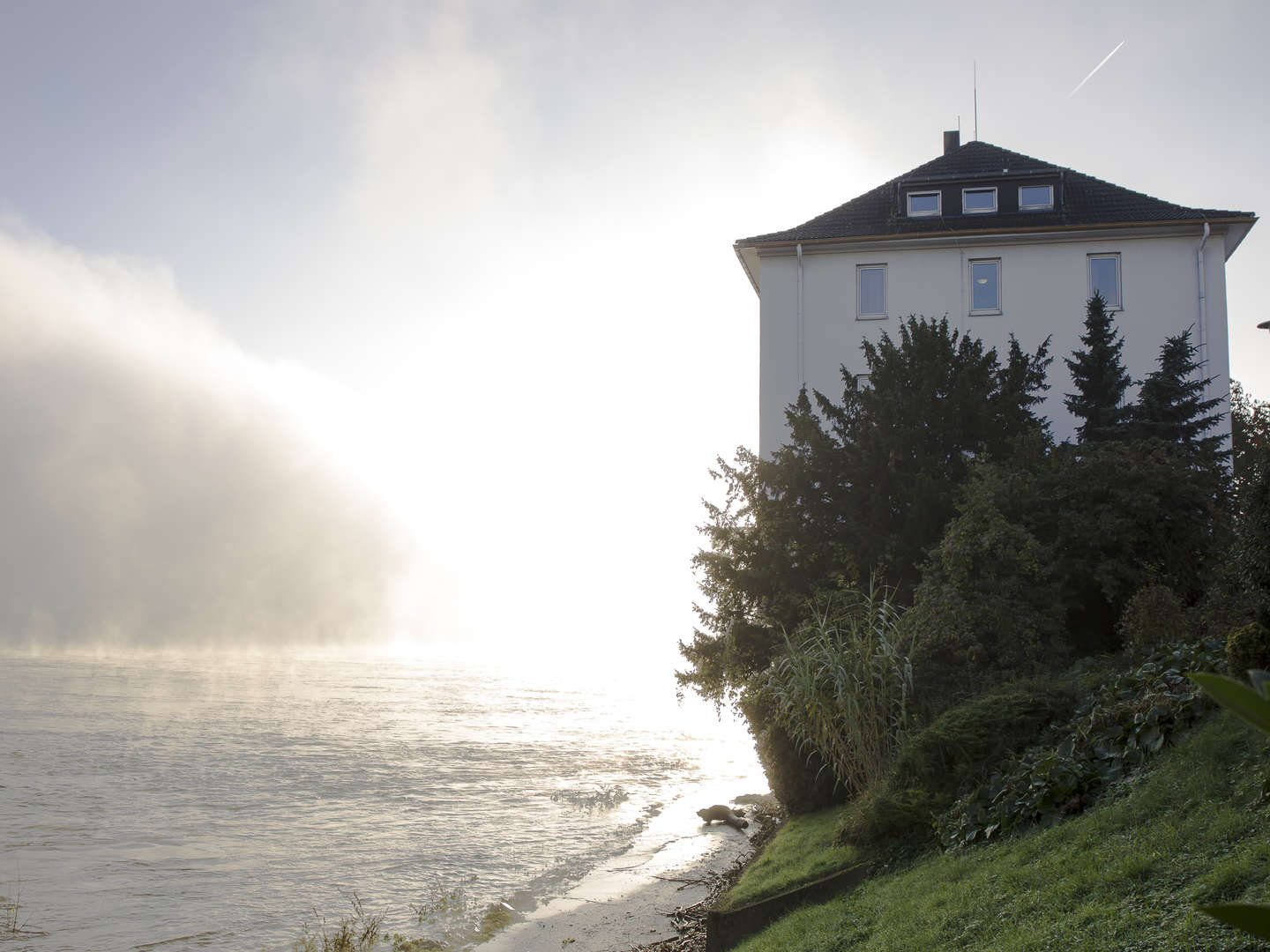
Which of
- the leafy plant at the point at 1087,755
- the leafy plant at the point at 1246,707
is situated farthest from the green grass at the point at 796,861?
the leafy plant at the point at 1246,707

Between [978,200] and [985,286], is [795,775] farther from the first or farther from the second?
[978,200]

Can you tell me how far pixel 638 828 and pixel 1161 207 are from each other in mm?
24847

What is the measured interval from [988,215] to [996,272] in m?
2.29

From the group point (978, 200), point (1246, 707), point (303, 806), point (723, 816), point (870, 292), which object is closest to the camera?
point (1246, 707)

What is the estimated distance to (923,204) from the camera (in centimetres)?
3216

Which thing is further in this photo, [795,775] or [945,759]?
[795,775]

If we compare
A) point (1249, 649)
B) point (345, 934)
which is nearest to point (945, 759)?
point (1249, 649)

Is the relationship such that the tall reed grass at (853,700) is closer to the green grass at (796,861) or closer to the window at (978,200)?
the green grass at (796,861)

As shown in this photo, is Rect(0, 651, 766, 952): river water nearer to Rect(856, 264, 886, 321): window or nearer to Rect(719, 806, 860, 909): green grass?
Rect(719, 806, 860, 909): green grass

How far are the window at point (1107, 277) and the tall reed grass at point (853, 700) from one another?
21.2 m

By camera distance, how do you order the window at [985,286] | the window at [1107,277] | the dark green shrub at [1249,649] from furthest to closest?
1. the window at [985,286]
2. the window at [1107,277]
3. the dark green shrub at [1249,649]

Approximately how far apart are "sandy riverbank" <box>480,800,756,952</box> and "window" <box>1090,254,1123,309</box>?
20450 mm

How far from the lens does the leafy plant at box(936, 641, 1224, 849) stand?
8375mm

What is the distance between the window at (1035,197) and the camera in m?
31.5
